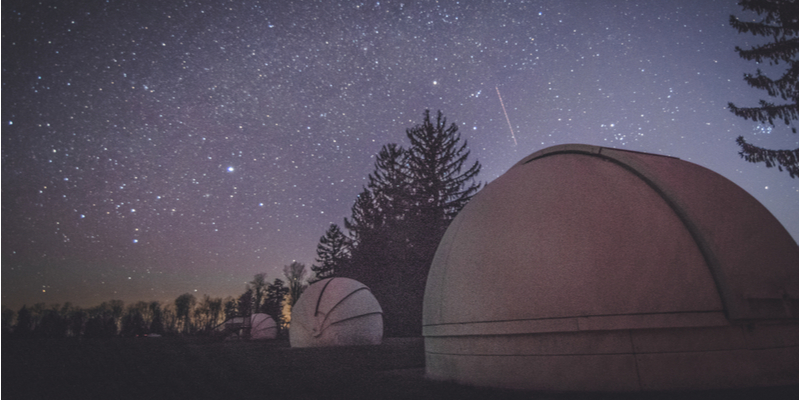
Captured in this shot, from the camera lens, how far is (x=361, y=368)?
335 inches

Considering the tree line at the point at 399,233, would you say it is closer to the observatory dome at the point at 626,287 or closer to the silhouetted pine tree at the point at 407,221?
the silhouetted pine tree at the point at 407,221

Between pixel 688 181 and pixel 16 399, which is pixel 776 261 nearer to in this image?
pixel 688 181

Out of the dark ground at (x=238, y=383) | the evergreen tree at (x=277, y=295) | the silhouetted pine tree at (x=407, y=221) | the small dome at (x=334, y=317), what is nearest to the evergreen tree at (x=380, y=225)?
the silhouetted pine tree at (x=407, y=221)

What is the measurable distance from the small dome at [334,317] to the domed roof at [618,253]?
10913 millimetres

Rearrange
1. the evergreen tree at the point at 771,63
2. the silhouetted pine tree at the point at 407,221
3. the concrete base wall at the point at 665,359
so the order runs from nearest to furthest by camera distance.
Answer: the concrete base wall at the point at 665,359 → the evergreen tree at the point at 771,63 → the silhouetted pine tree at the point at 407,221

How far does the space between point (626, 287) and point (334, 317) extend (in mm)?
13399

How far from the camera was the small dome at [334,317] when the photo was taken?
15734 millimetres

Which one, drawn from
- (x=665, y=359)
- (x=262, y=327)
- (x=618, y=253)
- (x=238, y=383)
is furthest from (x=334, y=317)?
(x=262, y=327)

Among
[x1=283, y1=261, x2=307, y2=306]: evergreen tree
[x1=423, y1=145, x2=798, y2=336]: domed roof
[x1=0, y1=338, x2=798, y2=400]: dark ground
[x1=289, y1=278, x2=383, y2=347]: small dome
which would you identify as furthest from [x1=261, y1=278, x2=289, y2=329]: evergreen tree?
[x1=423, y1=145, x2=798, y2=336]: domed roof

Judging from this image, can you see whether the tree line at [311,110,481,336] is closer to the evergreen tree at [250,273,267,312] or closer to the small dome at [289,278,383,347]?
the small dome at [289,278,383,347]

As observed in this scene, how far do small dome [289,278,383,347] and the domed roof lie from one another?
35.8 ft

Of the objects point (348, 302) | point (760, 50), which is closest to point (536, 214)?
point (348, 302)

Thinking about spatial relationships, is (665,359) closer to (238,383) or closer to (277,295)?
(238,383)

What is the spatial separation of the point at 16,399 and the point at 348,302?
1198cm
